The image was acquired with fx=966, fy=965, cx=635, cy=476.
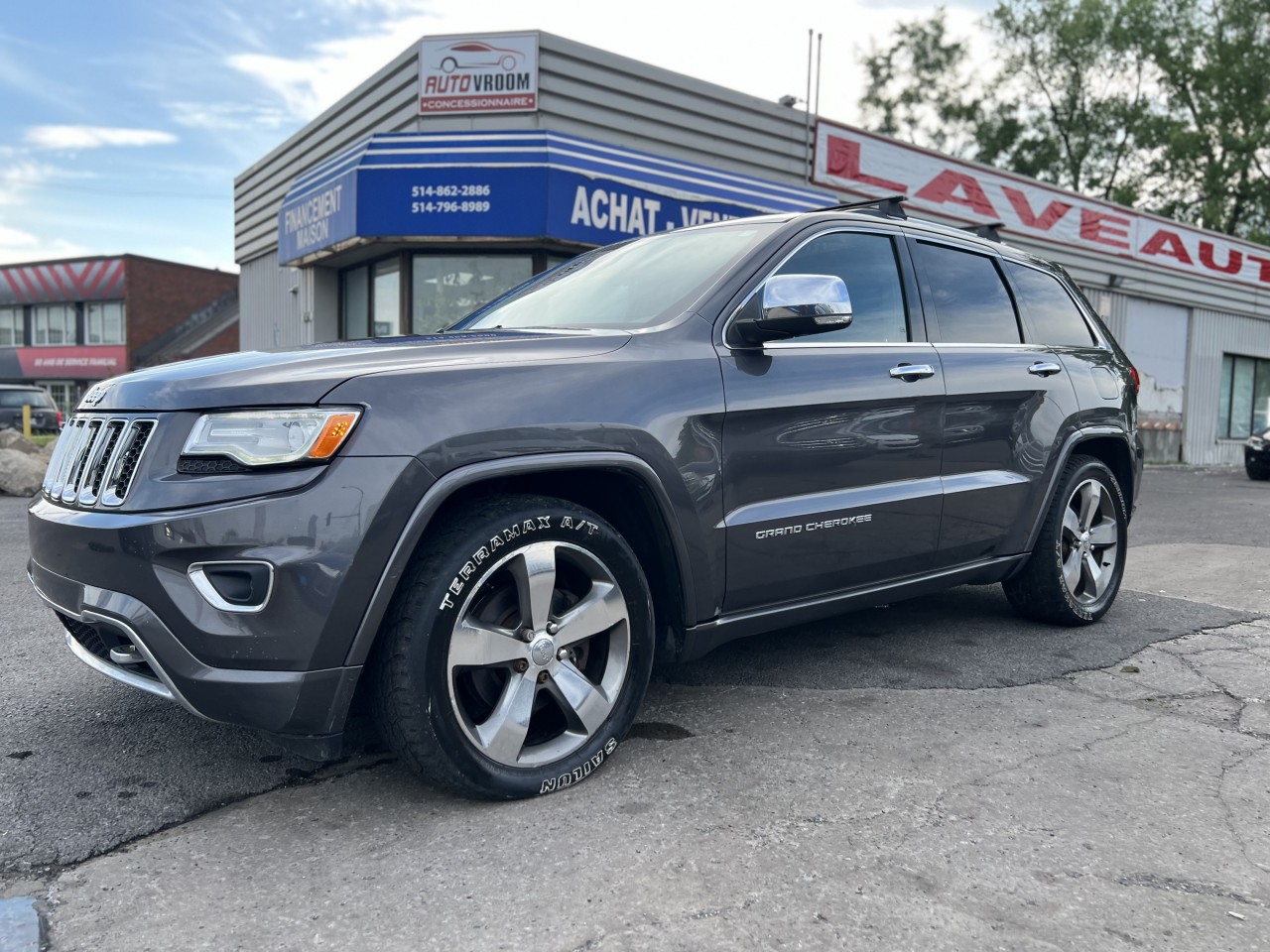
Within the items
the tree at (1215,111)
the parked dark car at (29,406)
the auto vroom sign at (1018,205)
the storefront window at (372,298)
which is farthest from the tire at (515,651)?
the tree at (1215,111)

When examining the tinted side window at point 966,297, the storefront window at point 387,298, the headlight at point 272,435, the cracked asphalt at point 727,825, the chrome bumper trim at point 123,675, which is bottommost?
the cracked asphalt at point 727,825

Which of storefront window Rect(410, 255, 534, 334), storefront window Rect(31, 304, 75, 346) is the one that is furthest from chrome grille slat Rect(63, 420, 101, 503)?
storefront window Rect(31, 304, 75, 346)

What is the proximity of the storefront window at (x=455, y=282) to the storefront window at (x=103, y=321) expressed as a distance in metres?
33.0

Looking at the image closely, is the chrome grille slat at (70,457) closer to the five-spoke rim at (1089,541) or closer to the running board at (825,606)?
the running board at (825,606)

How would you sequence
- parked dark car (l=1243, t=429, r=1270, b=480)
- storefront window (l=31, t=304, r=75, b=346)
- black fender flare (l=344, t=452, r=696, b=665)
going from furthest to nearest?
1. storefront window (l=31, t=304, r=75, b=346)
2. parked dark car (l=1243, t=429, r=1270, b=480)
3. black fender flare (l=344, t=452, r=696, b=665)

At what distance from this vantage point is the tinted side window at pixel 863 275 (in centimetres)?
340

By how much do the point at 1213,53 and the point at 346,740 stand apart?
38911 millimetres

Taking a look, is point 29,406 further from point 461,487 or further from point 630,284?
point 461,487

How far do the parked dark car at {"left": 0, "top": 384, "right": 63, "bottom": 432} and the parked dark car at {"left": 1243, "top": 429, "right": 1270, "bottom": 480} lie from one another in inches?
838

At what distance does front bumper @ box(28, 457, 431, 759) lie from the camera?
2.16m

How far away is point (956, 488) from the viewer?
12.0 feet

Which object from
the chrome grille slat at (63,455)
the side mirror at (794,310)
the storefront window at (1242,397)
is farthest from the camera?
the storefront window at (1242,397)

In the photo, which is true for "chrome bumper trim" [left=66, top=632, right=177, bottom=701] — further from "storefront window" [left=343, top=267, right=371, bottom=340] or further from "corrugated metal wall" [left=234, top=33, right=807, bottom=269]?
"storefront window" [left=343, top=267, right=371, bottom=340]

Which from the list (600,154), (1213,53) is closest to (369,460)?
(600,154)
